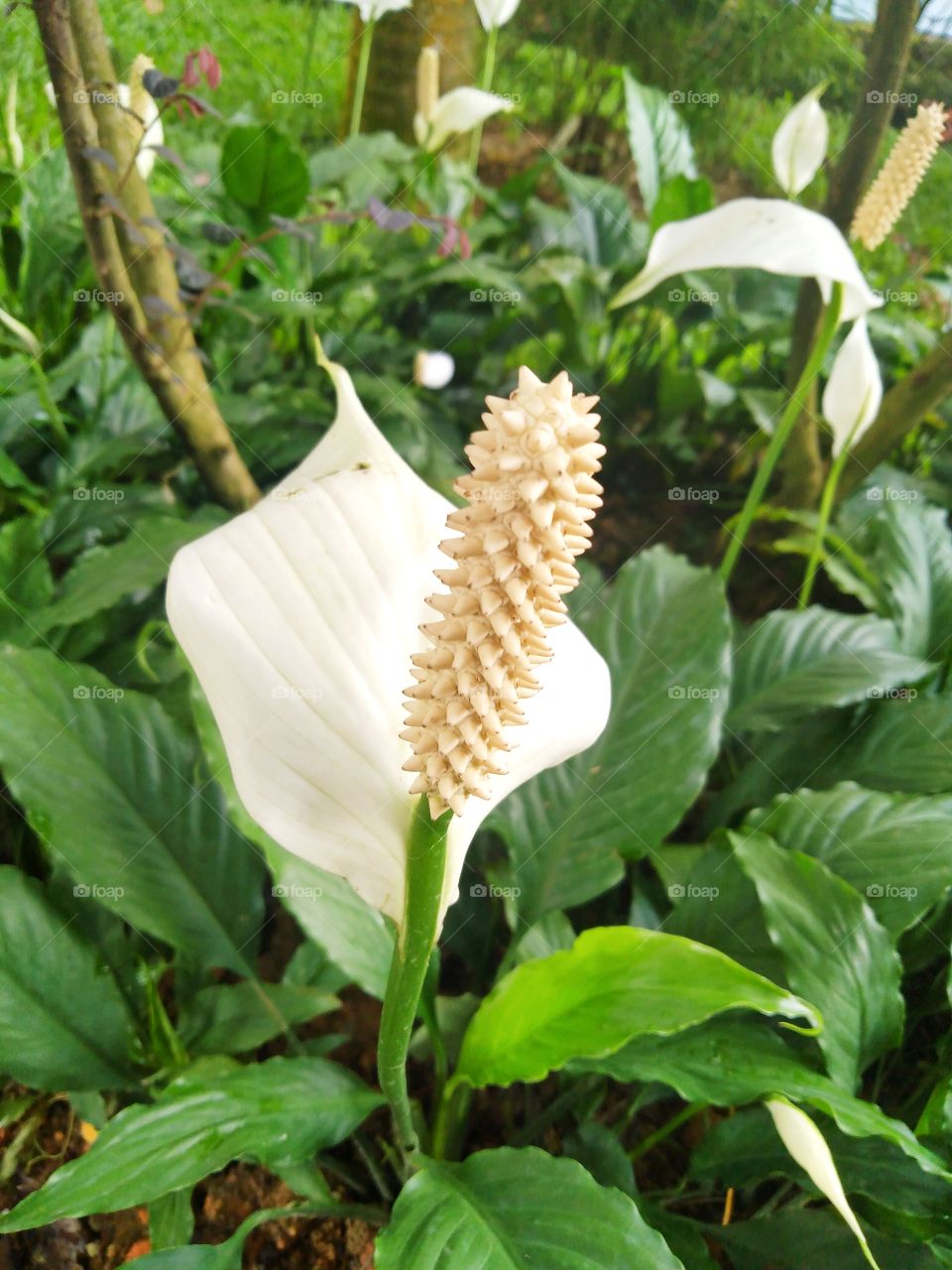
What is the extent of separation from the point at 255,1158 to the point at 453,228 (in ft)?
3.01

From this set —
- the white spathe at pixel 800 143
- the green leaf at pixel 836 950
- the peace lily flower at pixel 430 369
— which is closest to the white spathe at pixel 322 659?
the green leaf at pixel 836 950

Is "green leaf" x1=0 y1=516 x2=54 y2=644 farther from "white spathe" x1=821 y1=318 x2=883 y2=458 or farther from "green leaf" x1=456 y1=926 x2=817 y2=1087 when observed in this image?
"white spathe" x1=821 y1=318 x2=883 y2=458

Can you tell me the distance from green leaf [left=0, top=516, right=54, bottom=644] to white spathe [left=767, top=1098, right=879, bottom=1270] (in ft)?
2.15

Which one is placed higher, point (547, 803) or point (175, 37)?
point (175, 37)

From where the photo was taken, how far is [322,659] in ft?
1.24

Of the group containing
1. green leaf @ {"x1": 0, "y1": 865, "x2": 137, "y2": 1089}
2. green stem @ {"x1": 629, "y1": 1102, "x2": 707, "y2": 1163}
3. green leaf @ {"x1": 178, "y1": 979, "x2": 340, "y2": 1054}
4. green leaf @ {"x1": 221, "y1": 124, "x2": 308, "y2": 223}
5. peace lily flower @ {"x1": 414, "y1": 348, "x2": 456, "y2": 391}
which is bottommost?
green stem @ {"x1": 629, "y1": 1102, "x2": 707, "y2": 1163}

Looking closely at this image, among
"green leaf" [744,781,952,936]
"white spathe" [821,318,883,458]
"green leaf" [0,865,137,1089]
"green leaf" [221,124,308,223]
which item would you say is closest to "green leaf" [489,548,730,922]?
"green leaf" [744,781,952,936]

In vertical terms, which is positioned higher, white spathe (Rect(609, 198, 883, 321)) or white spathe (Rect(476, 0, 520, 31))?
white spathe (Rect(476, 0, 520, 31))

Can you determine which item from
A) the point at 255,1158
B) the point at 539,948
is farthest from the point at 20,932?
the point at 539,948

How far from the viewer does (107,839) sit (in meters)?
0.66

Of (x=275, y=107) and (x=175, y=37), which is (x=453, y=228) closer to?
(x=175, y=37)

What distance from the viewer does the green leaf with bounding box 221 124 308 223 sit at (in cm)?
92

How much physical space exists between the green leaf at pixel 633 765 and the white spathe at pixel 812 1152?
0.82 feet

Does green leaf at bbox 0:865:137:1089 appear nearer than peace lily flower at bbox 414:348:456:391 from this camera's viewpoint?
Yes
